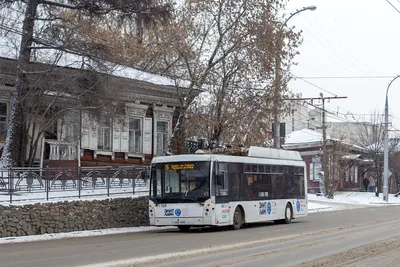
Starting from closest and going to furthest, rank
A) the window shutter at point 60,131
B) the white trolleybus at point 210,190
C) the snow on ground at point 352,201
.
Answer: the white trolleybus at point 210,190
the window shutter at point 60,131
the snow on ground at point 352,201

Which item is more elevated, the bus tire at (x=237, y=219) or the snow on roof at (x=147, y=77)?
the snow on roof at (x=147, y=77)

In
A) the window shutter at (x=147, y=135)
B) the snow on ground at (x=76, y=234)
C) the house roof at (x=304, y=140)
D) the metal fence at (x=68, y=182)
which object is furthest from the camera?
the house roof at (x=304, y=140)

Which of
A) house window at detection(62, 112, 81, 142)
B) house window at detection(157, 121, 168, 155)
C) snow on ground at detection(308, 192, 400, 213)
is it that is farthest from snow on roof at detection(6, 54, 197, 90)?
snow on ground at detection(308, 192, 400, 213)

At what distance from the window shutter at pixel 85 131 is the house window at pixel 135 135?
3.29 metres

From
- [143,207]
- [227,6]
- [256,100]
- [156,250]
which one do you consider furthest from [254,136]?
[156,250]

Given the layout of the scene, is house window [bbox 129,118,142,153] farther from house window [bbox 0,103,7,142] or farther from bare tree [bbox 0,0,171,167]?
bare tree [bbox 0,0,171,167]

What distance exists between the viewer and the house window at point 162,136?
3641 centimetres

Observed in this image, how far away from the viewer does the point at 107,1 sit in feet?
77.0

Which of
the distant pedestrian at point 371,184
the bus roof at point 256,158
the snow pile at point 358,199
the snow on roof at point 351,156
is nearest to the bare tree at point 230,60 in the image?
the bus roof at point 256,158

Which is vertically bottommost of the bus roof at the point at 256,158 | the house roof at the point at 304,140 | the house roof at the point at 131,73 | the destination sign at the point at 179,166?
the destination sign at the point at 179,166

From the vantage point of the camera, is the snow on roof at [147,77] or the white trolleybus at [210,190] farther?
the snow on roof at [147,77]

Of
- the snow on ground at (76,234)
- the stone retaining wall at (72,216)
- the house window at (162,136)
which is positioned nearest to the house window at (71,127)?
the stone retaining wall at (72,216)

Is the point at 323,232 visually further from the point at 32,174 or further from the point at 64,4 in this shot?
the point at 64,4

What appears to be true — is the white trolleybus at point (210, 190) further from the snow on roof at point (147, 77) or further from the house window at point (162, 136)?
the house window at point (162, 136)
